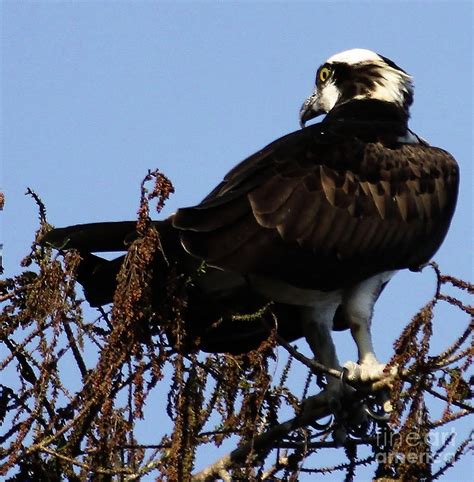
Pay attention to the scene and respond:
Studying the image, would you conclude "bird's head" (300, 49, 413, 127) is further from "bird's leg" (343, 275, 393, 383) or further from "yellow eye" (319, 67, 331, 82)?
"bird's leg" (343, 275, 393, 383)

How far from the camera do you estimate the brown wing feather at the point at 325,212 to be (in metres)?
6.12

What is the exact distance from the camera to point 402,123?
25.9 ft

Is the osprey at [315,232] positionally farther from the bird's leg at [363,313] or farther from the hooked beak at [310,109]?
the hooked beak at [310,109]

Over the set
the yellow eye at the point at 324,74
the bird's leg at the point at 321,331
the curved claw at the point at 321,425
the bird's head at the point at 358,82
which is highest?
the yellow eye at the point at 324,74

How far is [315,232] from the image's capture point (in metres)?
6.45

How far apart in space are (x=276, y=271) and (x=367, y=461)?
4.50 ft

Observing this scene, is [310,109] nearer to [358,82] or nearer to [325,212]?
[358,82]

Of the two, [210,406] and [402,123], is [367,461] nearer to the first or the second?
[210,406]

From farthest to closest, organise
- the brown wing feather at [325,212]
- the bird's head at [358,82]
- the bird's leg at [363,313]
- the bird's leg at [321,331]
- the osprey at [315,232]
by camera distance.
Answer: the bird's head at [358,82] < the bird's leg at [321,331] < the bird's leg at [363,313] < the brown wing feather at [325,212] < the osprey at [315,232]

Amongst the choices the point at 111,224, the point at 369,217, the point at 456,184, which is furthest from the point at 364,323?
the point at 111,224

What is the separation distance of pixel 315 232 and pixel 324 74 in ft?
8.56

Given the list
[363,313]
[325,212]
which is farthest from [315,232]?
[363,313]

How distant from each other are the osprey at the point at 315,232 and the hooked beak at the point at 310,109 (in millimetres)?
1074

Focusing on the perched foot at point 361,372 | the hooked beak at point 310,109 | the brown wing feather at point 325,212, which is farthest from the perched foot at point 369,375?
the hooked beak at point 310,109
